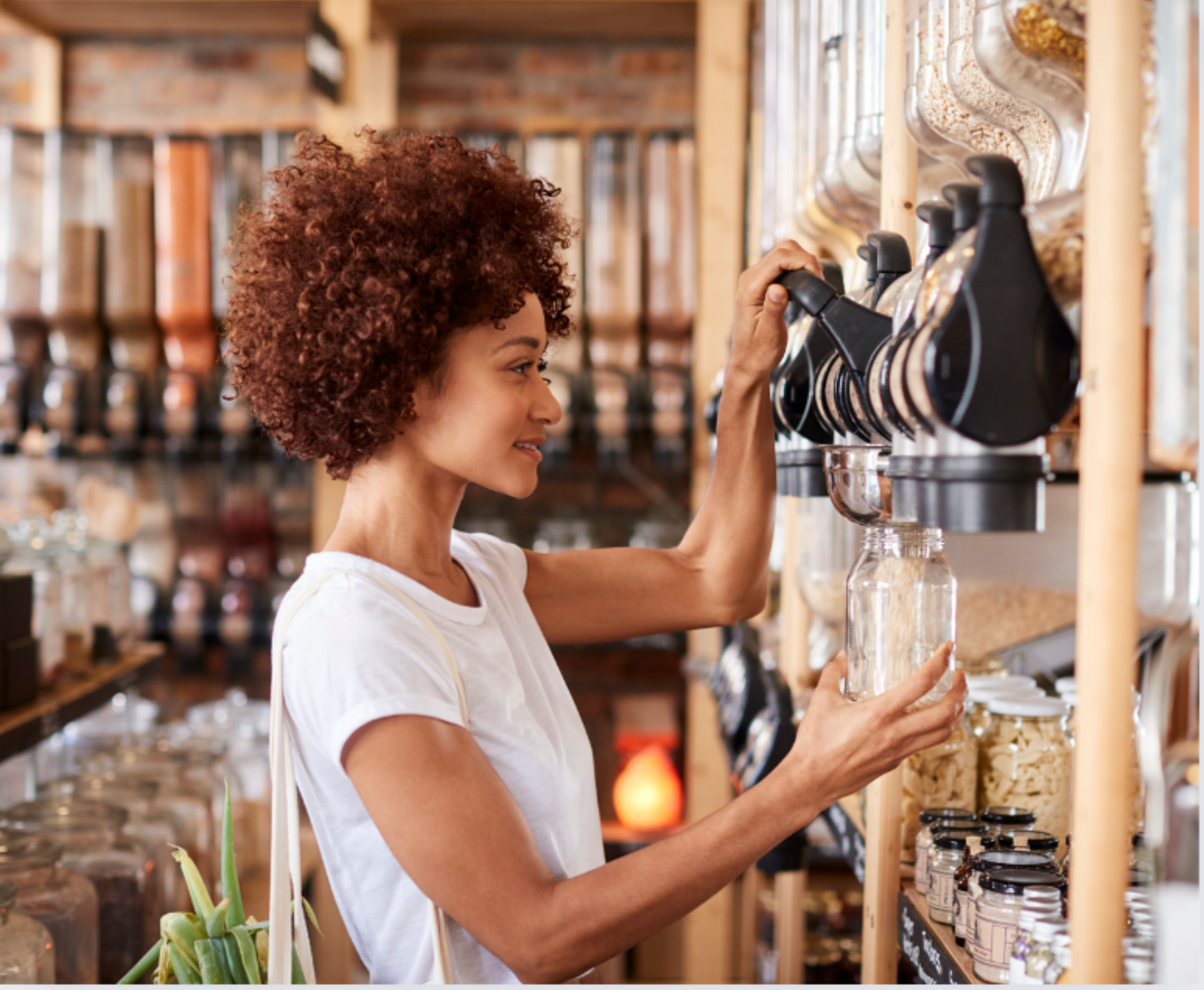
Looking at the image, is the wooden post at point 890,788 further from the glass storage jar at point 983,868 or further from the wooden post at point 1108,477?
the wooden post at point 1108,477

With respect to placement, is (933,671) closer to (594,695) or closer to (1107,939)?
(1107,939)

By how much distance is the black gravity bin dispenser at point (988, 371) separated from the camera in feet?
2.09

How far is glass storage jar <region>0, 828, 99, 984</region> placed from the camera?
1.48 meters

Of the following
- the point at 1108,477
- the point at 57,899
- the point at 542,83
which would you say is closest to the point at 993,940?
the point at 1108,477

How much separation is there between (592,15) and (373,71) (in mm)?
591

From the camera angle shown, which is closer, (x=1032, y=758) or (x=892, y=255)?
(x=892, y=255)

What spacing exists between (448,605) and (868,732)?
0.41 metres

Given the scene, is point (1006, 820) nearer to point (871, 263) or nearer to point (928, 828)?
point (928, 828)

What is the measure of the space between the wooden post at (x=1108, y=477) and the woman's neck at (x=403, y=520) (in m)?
0.64

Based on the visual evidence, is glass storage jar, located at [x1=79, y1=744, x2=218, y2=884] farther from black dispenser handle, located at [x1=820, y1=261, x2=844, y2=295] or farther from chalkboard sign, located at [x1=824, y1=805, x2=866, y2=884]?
black dispenser handle, located at [x1=820, y1=261, x2=844, y2=295]

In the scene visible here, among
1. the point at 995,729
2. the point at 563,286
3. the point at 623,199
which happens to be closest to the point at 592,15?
the point at 623,199

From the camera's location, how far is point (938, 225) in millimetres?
746

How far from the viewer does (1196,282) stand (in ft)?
1.90

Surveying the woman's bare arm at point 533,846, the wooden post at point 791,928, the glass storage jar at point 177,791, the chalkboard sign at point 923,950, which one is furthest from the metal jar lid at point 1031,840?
the glass storage jar at point 177,791
